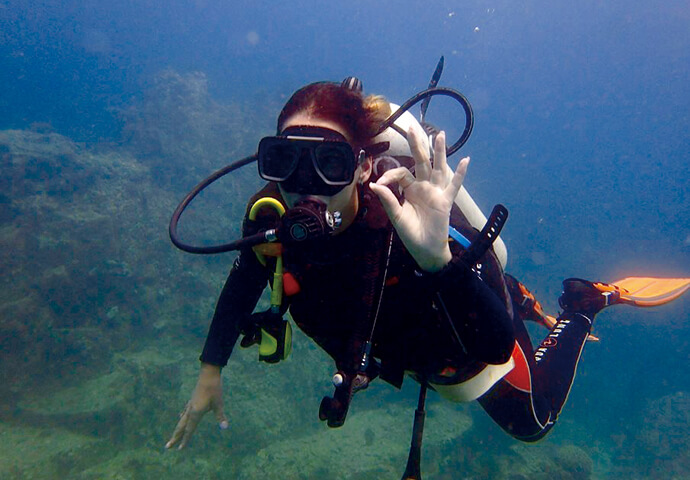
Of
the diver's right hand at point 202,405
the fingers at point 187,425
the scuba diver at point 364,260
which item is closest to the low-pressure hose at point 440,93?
the scuba diver at point 364,260

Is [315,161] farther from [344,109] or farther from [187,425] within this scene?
[187,425]

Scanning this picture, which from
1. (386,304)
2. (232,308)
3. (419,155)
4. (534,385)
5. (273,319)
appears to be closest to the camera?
(419,155)

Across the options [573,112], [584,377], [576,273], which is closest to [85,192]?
[584,377]

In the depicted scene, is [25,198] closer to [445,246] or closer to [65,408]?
[65,408]

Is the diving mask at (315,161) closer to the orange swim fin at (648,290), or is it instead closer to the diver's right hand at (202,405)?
the diver's right hand at (202,405)

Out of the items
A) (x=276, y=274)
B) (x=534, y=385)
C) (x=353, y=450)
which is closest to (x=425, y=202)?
(x=276, y=274)

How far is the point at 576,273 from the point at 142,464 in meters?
28.4

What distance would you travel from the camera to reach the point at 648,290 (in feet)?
15.5

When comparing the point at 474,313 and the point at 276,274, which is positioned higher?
the point at 276,274

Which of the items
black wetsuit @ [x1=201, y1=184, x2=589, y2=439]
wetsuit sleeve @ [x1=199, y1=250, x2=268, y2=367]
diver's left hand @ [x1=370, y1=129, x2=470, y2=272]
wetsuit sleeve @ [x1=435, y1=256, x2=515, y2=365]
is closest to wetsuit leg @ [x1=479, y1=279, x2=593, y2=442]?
black wetsuit @ [x1=201, y1=184, x2=589, y2=439]

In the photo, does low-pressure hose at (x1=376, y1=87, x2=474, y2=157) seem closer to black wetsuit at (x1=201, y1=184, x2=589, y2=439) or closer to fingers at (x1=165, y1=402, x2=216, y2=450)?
black wetsuit at (x1=201, y1=184, x2=589, y2=439)

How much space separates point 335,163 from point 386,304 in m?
0.90

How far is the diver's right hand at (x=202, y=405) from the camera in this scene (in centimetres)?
266

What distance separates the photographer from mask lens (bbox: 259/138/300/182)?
185cm
